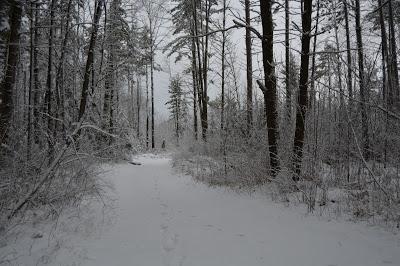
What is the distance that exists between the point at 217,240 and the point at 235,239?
25 centimetres

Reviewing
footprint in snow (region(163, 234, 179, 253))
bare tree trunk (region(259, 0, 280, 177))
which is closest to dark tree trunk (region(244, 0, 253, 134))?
bare tree trunk (region(259, 0, 280, 177))

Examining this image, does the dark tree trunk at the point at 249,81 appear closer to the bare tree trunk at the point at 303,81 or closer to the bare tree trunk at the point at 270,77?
the bare tree trunk at the point at 270,77

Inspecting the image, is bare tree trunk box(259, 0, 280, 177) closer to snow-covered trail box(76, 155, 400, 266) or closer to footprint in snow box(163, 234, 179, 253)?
snow-covered trail box(76, 155, 400, 266)

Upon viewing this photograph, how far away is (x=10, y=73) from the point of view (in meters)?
4.67

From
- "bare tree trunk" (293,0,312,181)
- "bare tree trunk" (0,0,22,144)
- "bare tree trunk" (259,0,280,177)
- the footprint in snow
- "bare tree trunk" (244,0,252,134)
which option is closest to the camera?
the footprint in snow

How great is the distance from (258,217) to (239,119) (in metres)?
4.70

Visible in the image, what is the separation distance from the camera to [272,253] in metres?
3.40

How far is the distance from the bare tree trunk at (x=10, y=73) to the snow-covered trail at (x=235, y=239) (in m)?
2.56

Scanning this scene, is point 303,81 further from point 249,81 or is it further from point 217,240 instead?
point 249,81

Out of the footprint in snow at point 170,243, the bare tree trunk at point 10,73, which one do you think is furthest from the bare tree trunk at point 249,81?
the bare tree trunk at point 10,73

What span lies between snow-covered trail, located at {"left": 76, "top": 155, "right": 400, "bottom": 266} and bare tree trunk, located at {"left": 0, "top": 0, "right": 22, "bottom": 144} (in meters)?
2.56

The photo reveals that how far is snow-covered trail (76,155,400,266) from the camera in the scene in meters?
3.25

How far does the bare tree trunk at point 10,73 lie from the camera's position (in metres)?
4.62

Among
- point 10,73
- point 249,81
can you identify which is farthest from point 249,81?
point 10,73
